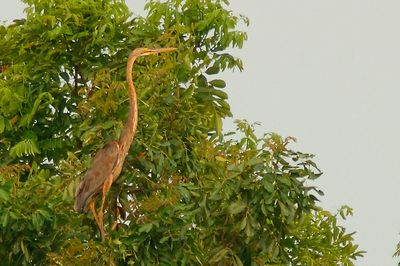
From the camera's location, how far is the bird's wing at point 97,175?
10547 mm

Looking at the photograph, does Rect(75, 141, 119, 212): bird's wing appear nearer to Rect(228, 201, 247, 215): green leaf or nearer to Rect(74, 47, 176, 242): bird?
Rect(74, 47, 176, 242): bird

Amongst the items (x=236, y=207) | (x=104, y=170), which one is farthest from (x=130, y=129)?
(x=236, y=207)

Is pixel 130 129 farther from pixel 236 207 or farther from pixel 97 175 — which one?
pixel 236 207

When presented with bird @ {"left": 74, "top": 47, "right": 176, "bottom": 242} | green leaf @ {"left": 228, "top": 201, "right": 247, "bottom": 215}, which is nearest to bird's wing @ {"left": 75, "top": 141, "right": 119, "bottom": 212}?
bird @ {"left": 74, "top": 47, "right": 176, "bottom": 242}

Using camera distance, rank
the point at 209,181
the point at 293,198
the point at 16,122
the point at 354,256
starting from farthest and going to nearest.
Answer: the point at 16,122, the point at 354,256, the point at 209,181, the point at 293,198

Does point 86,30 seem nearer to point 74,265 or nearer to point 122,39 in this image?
point 122,39

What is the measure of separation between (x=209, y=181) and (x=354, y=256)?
260 cm

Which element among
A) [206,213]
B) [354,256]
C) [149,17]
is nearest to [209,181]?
[206,213]

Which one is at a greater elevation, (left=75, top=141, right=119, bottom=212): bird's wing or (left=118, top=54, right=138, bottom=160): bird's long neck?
(left=118, top=54, right=138, bottom=160): bird's long neck

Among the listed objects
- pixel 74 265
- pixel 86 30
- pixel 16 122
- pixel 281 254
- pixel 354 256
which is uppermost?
pixel 86 30

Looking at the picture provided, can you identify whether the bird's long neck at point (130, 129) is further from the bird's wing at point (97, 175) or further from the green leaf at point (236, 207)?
the green leaf at point (236, 207)

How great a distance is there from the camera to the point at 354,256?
1366 centimetres

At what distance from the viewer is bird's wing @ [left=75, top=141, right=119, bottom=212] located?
10.5m

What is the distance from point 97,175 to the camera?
10.6 metres
